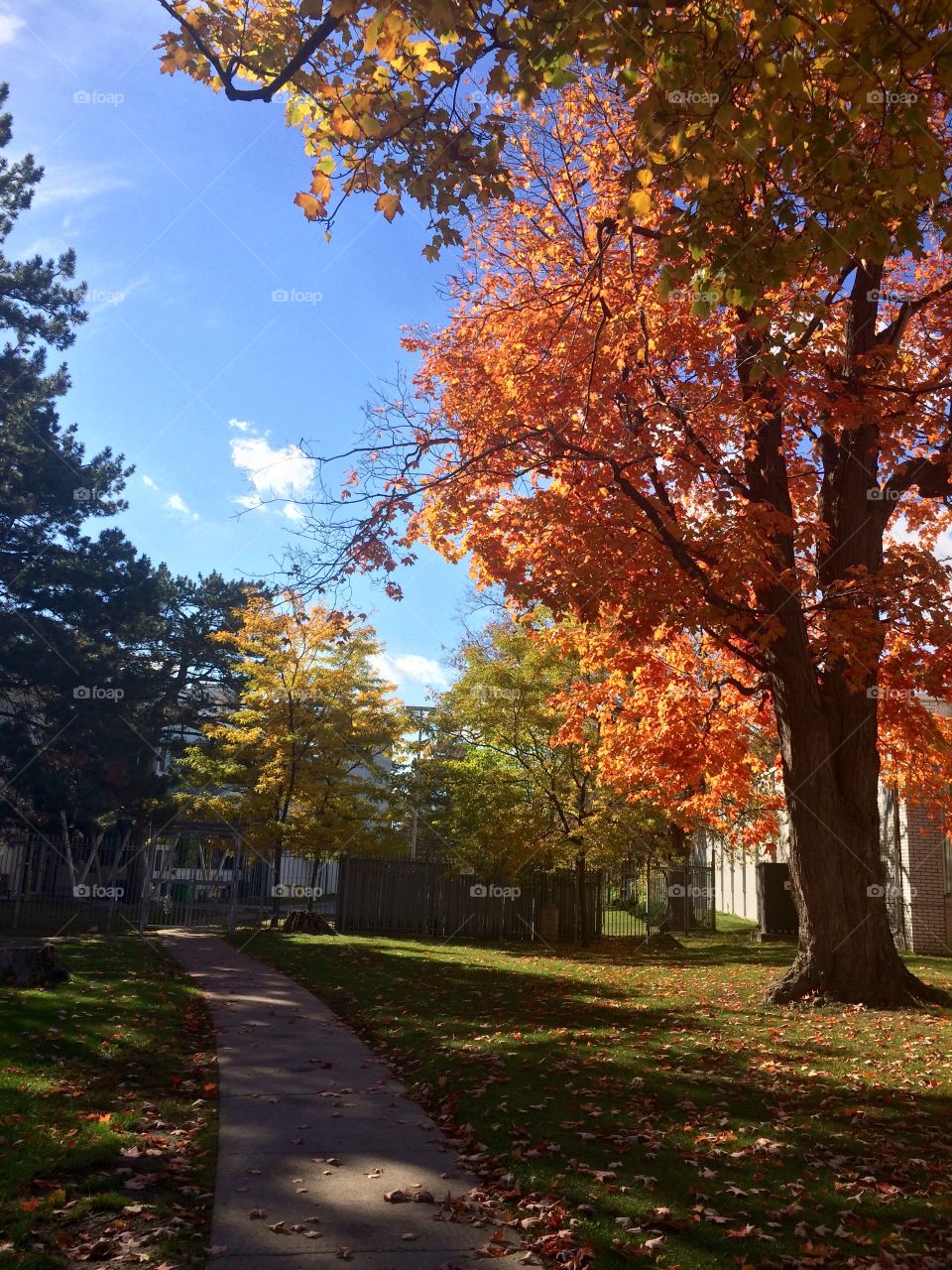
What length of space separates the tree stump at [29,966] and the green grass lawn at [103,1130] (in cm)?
49

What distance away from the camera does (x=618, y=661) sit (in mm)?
14789

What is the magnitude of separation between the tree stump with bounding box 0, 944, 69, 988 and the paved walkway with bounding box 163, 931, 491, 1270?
3.18 metres

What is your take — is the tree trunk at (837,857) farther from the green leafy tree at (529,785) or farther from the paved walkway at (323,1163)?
the green leafy tree at (529,785)

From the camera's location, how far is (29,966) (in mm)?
11875

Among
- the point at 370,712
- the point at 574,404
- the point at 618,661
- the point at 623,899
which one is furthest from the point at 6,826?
the point at 574,404

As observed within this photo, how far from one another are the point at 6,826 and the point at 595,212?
865 inches

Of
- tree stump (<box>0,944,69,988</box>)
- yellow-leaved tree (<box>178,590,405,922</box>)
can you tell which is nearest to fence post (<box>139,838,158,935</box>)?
yellow-leaved tree (<box>178,590,405,922</box>)

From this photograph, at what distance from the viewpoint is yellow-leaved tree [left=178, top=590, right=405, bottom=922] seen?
972 inches

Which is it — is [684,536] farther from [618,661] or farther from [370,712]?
[370,712]

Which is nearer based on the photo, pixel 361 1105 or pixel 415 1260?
pixel 415 1260

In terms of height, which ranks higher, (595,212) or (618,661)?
(595,212)

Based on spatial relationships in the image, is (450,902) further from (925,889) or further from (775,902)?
(925,889)

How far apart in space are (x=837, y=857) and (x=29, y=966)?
1003 cm

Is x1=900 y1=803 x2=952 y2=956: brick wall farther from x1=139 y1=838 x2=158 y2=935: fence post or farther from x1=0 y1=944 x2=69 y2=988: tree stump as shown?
x1=0 y1=944 x2=69 y2=988: tree stump
